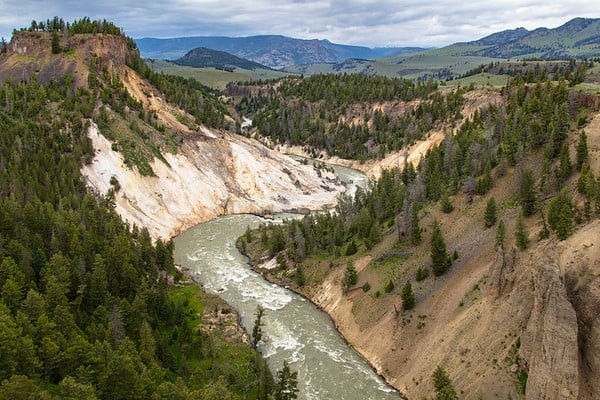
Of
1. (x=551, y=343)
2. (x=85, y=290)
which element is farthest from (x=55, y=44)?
(x=551, y=343)

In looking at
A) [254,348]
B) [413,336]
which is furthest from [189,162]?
→ [413,336]

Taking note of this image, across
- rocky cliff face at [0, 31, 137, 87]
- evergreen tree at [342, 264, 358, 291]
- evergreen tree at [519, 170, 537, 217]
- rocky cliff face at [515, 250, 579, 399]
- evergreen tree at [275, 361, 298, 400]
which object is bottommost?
evergreen tree at [275, 361, 298, 400]

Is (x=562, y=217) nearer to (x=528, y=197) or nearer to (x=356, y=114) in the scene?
(x=528, y=197)

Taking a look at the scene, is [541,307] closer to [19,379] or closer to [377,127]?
[19,379]

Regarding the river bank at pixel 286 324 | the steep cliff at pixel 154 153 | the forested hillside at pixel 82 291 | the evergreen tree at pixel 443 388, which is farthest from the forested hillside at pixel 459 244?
the steep cliff at pixel 154 153

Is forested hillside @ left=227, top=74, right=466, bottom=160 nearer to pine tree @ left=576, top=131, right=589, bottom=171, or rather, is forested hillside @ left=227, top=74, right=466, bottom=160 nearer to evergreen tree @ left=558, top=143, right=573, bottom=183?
evergreen tree @ left=558, top=143, right=573, bottom=183

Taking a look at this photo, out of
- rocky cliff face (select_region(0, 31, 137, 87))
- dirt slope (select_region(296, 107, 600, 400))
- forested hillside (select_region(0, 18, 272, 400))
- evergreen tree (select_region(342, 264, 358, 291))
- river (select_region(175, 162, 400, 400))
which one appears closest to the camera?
dirt slope (select_region(296, 107, 600, 400))

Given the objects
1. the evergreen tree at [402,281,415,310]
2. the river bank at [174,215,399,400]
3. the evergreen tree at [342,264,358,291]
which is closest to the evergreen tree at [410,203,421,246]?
the evergreen tree at [342,264,358,291]
